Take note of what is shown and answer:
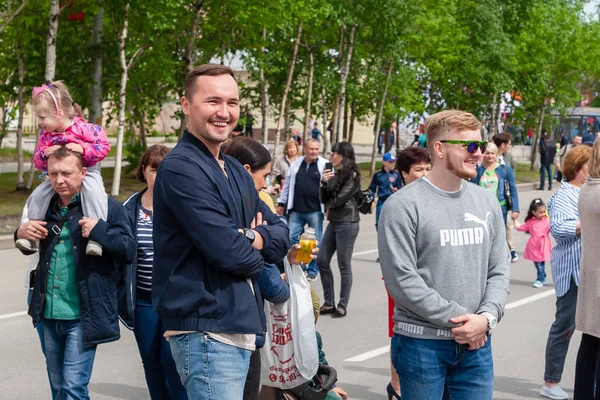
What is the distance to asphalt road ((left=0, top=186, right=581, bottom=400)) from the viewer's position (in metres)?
6.93

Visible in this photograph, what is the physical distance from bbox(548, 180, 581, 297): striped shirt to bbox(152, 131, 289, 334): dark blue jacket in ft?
10.8

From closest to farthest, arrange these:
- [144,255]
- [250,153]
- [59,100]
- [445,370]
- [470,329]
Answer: [470,329], [445,370], [59,100], [144,255], [250,153]

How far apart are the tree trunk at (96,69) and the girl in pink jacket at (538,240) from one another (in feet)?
41.0

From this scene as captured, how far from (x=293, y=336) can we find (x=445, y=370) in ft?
2.73

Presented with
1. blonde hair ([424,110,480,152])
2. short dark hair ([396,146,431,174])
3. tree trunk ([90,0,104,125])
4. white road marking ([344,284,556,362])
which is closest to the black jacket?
white road marking ([344,284,556,362])

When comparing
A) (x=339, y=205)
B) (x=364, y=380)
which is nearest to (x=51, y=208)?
(x=364, y=380)

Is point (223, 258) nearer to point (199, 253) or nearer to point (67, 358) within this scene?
point (199, 253)

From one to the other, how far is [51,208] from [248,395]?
158 centimetres

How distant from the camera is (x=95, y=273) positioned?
488 cm

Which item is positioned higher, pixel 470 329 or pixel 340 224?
pixel 470 329


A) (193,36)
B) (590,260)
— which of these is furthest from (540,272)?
(193,36)

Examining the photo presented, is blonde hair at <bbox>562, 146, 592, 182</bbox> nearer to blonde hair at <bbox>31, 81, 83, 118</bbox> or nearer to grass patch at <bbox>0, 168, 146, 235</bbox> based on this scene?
blonde hair at <bbox>31, 81, 83, 118</bbox>

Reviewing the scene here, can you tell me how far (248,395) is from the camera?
412cm

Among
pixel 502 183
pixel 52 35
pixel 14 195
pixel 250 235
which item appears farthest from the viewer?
pixel 14 195
